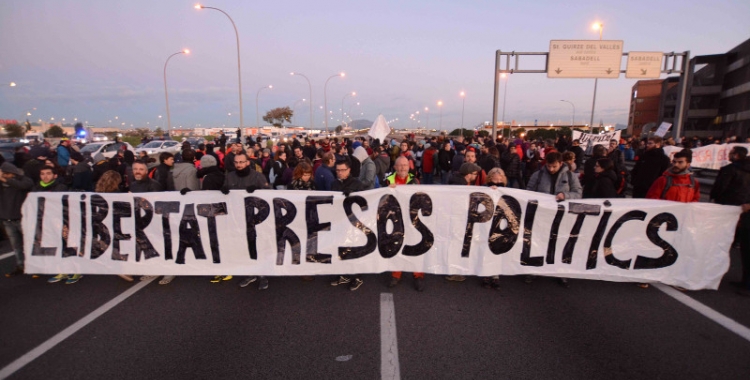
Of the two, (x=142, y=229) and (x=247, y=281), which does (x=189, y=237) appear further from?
(x=247, y=281)

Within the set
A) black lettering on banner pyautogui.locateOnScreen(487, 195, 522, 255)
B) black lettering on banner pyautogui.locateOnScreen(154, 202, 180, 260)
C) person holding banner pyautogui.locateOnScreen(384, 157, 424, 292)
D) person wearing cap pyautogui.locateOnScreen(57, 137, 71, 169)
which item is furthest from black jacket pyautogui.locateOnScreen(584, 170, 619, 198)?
person wearing cap pyautogui.locateOnScreen(57, 137, 71, 169)

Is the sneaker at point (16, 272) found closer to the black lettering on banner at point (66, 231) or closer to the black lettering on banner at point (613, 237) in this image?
the black lettering on banner at point (66, 231)

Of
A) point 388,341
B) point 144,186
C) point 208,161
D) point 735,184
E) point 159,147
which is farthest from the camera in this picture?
point 159,147

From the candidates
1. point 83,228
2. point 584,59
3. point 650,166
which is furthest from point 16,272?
point 584,59

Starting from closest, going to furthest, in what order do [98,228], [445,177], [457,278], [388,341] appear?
[388,341] → [98,228] → [457,278] → [445,177]

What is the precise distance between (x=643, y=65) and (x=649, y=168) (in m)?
12.7

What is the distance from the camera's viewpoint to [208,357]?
3365mm

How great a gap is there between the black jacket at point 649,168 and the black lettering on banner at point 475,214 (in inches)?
165

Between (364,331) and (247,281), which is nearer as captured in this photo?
(364,331)

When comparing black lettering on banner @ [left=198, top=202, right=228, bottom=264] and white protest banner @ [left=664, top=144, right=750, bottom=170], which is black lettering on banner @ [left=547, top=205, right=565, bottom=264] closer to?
black lettering on banner @ [left=198, top=202, right=228, bottom=264]

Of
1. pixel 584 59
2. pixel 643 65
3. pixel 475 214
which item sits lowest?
pixel 475 214

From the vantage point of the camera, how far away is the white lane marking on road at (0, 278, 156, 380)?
3250 millimetres

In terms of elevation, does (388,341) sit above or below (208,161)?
below

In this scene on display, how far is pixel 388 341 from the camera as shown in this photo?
11.9ft
